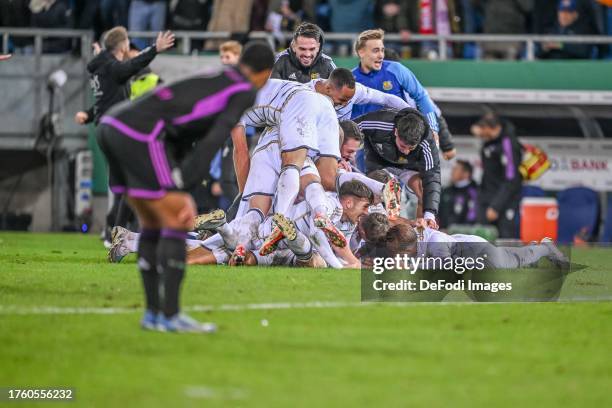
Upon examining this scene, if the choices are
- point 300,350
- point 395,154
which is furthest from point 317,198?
point 300,350

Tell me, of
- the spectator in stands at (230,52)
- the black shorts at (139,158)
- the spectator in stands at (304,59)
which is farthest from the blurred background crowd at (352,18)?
the black shorts at (139,158)

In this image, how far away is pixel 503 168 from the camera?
18.5 metres

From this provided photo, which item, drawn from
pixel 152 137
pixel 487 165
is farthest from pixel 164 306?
pixel 487 165

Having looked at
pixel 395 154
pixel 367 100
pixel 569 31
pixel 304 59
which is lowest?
pixel 395 154

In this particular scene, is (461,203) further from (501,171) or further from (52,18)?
(52,18)

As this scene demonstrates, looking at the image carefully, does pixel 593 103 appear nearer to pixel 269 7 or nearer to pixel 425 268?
pixel 269 7

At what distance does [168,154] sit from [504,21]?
44.1 ft

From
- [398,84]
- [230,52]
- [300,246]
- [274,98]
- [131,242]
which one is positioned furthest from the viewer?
[230,52]

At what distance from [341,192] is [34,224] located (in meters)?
9.88

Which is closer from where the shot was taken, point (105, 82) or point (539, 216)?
point (105, 82)

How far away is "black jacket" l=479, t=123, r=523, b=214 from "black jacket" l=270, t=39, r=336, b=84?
4.93m

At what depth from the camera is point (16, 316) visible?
8391 mm

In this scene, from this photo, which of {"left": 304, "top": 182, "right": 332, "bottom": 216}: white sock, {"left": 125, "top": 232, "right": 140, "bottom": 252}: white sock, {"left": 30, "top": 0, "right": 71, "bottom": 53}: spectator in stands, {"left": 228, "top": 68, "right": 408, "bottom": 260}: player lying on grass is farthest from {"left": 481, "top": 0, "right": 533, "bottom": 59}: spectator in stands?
{"left": 125, "top": 232, "right": 140, "bottom": 252}: white sock

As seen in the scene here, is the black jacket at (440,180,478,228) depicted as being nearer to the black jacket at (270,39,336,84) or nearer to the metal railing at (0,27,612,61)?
the metal railing at (0,27,612,61)
